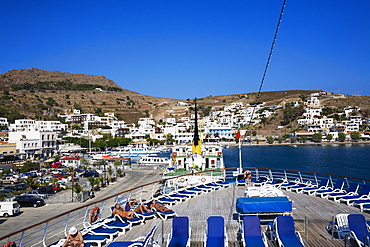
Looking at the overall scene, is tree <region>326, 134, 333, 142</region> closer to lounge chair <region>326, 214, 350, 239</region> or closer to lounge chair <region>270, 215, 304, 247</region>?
lounge chair <region>326, 214, 350, 239</region>

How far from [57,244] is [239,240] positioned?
3625 millimetres

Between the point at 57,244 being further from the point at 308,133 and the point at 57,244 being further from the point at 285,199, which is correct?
the point at 308,133

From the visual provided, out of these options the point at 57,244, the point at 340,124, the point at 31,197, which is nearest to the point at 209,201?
the point at 57,244

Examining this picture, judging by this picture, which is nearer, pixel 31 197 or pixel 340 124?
pixel 31 197

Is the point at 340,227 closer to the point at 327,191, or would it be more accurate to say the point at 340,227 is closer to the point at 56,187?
the point at 327,191

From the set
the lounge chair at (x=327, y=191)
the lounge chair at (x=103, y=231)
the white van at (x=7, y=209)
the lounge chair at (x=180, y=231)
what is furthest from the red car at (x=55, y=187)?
the lounge chair at (x=180, y=231)

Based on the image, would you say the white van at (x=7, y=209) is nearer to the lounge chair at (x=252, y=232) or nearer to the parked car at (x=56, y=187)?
the parked car at (x=56, y=187)

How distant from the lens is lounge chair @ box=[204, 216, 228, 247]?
19.5ft

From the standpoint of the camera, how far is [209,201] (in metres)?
10.5

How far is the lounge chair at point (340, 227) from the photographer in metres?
6.24

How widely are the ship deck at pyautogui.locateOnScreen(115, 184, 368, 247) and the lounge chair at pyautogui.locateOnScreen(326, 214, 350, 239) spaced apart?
0.13m

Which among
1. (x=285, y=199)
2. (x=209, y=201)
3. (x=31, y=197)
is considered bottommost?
(x=31, y=197)

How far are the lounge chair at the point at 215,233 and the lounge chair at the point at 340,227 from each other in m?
2.25

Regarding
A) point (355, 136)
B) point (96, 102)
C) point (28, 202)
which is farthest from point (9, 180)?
point (96, 102)
